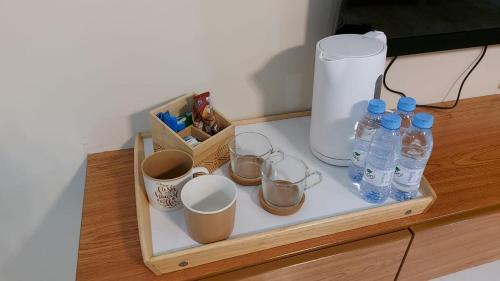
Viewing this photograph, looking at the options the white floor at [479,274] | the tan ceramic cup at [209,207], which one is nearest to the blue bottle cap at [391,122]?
the tan ceramic cup at [209,207]

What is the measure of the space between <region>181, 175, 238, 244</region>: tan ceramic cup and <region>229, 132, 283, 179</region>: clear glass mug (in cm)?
12

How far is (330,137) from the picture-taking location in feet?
3.15

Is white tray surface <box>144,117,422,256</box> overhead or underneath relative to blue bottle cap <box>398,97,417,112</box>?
underneath

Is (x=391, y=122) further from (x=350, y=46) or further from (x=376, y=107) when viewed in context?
(x=350, y=46)

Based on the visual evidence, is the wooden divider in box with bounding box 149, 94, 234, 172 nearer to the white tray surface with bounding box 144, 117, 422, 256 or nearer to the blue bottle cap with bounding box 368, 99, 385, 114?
the white tray surface with bounding box 144, 117, 422, 256

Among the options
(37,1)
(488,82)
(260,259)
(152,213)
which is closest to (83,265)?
(152,213)

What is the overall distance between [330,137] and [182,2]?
0.48 m

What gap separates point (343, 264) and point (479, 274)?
0.76 meters

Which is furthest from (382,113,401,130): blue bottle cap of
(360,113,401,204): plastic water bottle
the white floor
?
the white floor

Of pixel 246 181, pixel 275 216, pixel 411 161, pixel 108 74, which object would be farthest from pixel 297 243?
pixel 108 74

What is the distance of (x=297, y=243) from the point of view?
33.0 inches

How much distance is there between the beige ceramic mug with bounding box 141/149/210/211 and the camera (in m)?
0.83

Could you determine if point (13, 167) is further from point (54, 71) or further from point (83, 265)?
point (83, 265)

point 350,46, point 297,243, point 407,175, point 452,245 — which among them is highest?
point 350,46
